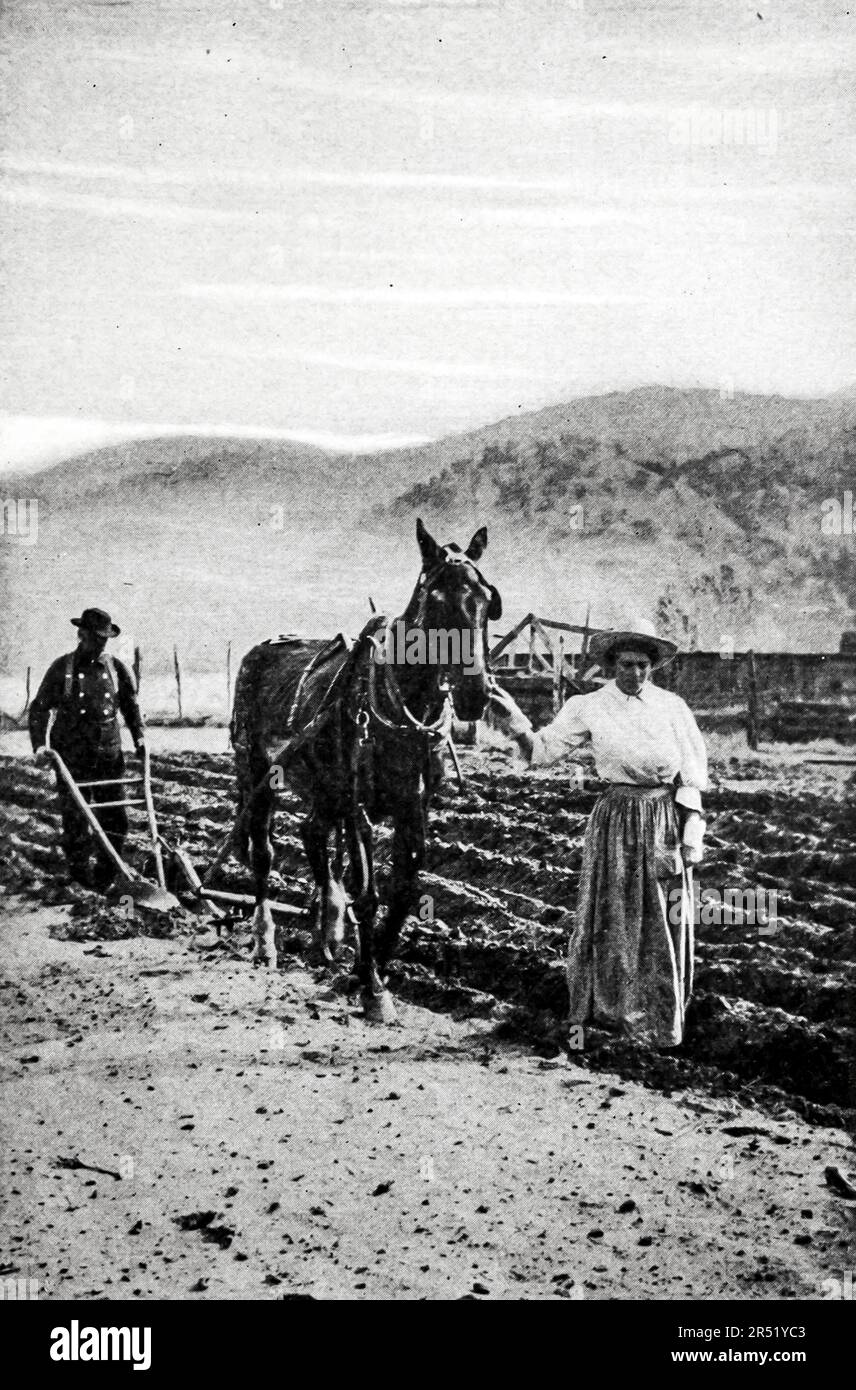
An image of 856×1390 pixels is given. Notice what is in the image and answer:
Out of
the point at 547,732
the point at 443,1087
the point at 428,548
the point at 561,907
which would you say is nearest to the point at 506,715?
the point at 547,732

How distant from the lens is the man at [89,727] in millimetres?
4527

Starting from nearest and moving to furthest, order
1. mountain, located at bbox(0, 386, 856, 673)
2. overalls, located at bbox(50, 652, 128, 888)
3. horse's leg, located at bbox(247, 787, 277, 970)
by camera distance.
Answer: mountain, located at bbox(0, 386, 856, 673)
horse's leg, located at bbox(247, 787, 277, 970)
overalls, located at bbox(50, 652, 128, 888)

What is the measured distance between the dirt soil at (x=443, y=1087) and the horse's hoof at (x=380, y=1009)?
0.13ft

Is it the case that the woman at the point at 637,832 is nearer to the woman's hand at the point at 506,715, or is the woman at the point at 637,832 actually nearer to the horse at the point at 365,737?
the woman's hand at the point at 506,715

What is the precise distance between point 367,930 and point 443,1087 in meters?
0.57

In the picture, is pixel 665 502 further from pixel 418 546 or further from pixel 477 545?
pixel 418 546

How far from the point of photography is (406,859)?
4262 millimetres

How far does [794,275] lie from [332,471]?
1.72 m

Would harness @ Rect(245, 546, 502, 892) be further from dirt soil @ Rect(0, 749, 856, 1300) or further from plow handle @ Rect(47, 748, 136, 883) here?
plow handle @ Rect(47, 748, 136, 883)

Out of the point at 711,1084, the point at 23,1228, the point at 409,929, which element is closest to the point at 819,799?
the point at 711,1084

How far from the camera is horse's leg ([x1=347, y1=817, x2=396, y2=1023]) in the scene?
426 centimetres

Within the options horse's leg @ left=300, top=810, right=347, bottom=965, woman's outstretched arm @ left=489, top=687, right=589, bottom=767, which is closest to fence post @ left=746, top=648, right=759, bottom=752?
woman's outstretched arm @ left=489, top=687, right=589, bottom=767

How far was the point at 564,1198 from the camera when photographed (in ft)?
12.5

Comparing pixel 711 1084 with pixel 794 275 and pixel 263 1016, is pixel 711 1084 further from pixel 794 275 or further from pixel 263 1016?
pixel 794 275
